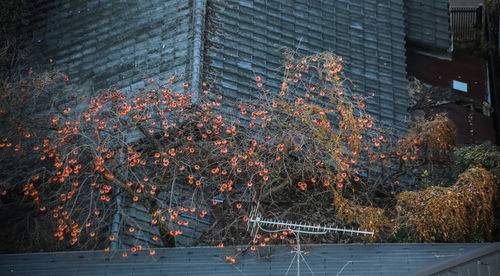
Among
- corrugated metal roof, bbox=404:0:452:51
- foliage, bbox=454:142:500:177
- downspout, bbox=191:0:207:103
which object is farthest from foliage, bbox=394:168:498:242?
corrugated metal roof, bbox=404:0:452:51

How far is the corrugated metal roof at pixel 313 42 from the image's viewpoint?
15359 millimetres

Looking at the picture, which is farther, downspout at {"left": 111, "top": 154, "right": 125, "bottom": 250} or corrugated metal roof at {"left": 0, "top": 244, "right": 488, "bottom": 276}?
downspout at {"left": 111, "top": 154, "right": 125, "bottom": 250}

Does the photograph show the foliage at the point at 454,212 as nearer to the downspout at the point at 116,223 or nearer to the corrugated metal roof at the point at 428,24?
the downspout at the point at 116,223

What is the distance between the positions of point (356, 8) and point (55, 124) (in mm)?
8087

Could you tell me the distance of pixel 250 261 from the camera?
1196 centimetres

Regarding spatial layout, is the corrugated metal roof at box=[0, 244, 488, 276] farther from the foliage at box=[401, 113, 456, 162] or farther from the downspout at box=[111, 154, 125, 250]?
the foliage at box=[401, 113, 456, 162]

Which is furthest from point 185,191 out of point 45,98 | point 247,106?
point 45,98

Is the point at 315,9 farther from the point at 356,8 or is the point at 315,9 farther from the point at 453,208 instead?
the point at 453,208

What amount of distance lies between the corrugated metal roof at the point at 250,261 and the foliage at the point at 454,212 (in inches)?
20.4

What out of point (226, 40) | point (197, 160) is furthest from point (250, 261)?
point (226, 40)

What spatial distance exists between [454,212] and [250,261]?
143 inches

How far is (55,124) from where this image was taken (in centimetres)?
1298

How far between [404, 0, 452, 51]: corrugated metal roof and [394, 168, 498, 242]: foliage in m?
6.85

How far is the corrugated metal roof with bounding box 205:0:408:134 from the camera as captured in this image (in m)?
15.4
